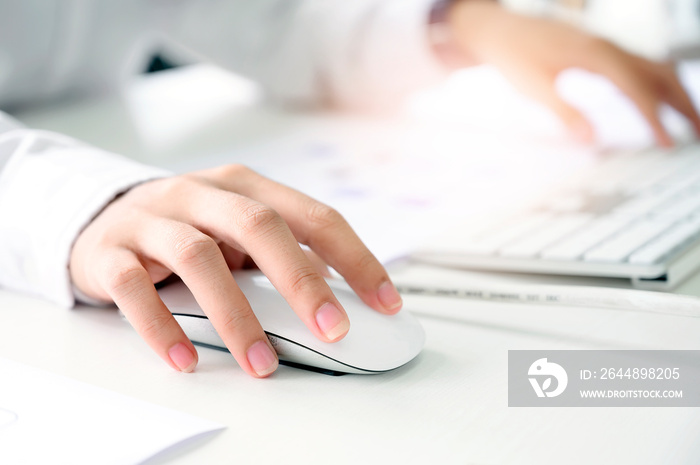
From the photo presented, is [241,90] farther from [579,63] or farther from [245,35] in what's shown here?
[579,63]

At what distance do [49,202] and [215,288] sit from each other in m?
0.18

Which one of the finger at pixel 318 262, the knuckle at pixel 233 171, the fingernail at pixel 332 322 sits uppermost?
the knuckle at pixel 233 171

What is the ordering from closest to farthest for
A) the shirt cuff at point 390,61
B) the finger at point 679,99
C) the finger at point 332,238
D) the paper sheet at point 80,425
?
1. the paper sheet at point 80,425
2. the finger at point 332,238
3. the finger at point 679,99
4. the shirt cuff at point 390,61

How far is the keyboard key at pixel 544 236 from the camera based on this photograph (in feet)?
1.41

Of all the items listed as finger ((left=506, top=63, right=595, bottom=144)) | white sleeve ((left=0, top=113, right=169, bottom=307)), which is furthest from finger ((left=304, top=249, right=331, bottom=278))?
finger ((left=506, top=63, right=595, bottom=144))

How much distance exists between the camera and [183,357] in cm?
34

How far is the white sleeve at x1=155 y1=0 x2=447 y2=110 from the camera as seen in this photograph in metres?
0.97

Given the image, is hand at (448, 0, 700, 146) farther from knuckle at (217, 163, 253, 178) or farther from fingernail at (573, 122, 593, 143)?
knuckle at (217, 163, 253, 178)

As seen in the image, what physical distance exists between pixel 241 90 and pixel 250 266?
77 centimetres

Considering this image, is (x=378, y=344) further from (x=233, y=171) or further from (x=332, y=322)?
(x=233, y=171)

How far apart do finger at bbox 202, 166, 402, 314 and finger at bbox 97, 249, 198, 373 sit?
0.28 feet

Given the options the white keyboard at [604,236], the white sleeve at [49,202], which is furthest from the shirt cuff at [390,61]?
the white sleeve at [49,202]

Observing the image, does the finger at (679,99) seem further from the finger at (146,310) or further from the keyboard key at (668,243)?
the finger at (146,310)

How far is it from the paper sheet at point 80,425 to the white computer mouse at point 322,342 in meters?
0.06
